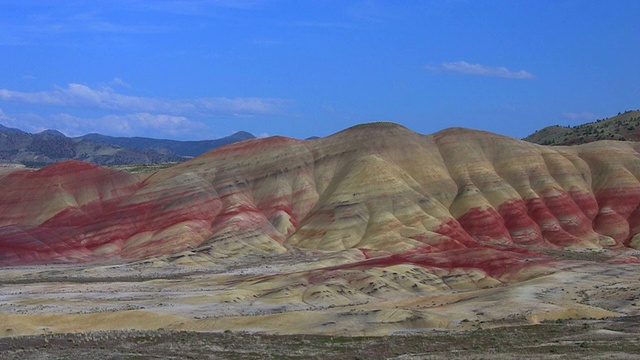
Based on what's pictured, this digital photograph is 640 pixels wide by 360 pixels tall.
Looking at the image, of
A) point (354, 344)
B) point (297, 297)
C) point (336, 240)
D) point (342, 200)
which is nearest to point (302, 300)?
point (297, 297)

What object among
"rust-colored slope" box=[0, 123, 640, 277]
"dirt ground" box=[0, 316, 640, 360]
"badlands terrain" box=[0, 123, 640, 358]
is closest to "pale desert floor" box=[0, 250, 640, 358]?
"badlands terrain" box=[0, 123, 640, 358]

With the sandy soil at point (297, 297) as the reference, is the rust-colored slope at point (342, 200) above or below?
above

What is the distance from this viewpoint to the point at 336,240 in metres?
136

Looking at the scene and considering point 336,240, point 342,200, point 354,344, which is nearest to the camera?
point 354,344

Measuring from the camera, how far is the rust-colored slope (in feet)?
448

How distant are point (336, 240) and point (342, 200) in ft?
39.1

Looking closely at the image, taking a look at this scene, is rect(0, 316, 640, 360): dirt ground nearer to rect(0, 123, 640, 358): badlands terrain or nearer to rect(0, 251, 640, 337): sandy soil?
rect(0, 123, 640, 358): badlands terrain

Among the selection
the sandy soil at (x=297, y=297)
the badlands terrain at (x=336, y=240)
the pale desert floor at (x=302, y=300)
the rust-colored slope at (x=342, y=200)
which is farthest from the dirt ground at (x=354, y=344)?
the rust-colored slope at (x=342, y=200)

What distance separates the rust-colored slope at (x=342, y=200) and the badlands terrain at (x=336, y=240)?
387 mm

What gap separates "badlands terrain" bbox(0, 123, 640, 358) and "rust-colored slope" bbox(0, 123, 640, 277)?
0.39 metres

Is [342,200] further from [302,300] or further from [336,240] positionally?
[302,300]

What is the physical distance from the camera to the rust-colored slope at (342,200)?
448ft

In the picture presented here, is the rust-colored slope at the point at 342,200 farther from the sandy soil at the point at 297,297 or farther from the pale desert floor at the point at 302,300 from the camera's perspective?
the sandy soil at the point at 297,297

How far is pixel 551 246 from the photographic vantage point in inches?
5394
